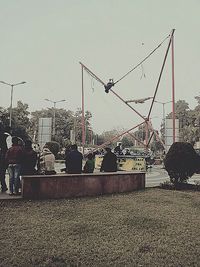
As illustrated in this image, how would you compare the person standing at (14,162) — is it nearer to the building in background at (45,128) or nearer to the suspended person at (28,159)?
the suspended person at (28,159)

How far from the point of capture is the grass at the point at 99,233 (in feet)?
15.4

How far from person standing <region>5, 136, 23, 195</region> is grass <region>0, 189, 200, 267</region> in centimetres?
86

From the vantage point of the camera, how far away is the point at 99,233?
19.5 ft

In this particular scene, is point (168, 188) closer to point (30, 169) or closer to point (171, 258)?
point (30, 169)

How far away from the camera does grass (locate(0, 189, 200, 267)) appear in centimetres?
469

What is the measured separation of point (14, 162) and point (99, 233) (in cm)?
372

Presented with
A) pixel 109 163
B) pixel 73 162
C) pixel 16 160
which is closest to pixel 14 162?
pixel 16 160

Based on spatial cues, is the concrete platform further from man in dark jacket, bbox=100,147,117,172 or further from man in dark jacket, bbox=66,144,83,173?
man in dark jacket, bbox=100,147,117,172

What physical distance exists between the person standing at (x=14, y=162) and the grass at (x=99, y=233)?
860 mm

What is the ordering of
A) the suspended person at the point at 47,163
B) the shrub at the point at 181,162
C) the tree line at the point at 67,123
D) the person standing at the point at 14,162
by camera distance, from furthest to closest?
the tree line at the point at 67,123, the shrub at the point at 181,162, the suspended person at the point at 47,163, the person standing at the point at 14,162

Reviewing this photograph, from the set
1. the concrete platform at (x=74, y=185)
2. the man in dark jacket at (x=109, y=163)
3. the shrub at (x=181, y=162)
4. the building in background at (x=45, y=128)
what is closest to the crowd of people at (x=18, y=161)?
the concrete platform at (x=74, y=185)

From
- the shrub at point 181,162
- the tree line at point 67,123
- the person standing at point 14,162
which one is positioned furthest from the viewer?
the tree line at point 67,123

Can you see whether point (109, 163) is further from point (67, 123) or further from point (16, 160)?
point (67, 123)

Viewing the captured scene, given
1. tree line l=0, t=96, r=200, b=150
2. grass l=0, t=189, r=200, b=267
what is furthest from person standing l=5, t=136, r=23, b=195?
tree line l=0, t=96, r=200, b=150
